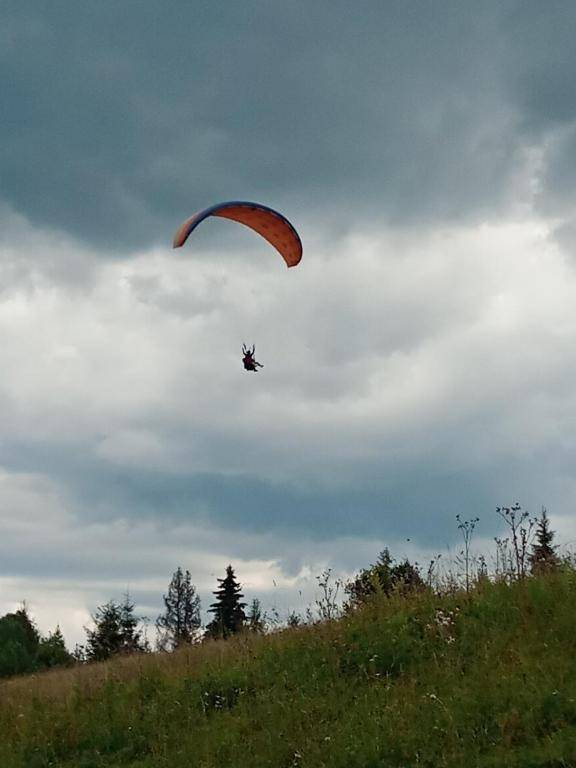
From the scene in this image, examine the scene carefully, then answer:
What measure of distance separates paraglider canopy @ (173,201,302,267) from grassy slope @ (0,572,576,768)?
8.50 meters

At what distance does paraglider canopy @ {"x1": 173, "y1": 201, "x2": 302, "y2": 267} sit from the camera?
61.5 feet

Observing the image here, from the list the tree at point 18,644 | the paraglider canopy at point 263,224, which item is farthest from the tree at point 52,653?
the paraglider canopy at point 263,224

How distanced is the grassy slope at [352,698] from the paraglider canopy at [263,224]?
850 centimetres

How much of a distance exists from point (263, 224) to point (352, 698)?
12.0 m

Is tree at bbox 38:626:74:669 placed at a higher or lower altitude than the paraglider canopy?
lower

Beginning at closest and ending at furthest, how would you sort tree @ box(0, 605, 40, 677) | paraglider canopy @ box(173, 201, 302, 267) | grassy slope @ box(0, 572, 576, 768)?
grassy slope @ box(0, 572, 576, 768), paraglider canopy @ box(173, 201, 302, 267), tree @ box(0, 605, 40, 677)

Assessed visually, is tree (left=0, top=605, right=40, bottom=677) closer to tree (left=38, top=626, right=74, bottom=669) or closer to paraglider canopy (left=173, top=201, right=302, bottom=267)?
tree (left=38, top=626, right=74, bottom=669)

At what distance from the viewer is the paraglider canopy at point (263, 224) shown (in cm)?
1873

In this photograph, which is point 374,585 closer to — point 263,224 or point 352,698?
point 352,698

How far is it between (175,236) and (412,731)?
1162 centimetres

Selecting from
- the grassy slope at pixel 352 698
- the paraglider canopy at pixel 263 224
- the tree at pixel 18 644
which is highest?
the paraglider canopy at pixel 263 224

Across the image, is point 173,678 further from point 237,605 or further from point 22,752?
point 237,605

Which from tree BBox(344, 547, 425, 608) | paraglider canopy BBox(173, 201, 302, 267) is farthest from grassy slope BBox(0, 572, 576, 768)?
paraglider canopy BBox(173, 201, 302, 267)

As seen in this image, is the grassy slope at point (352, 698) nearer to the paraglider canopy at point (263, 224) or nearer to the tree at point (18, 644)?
the paraglider canopy at point (263, 224)
